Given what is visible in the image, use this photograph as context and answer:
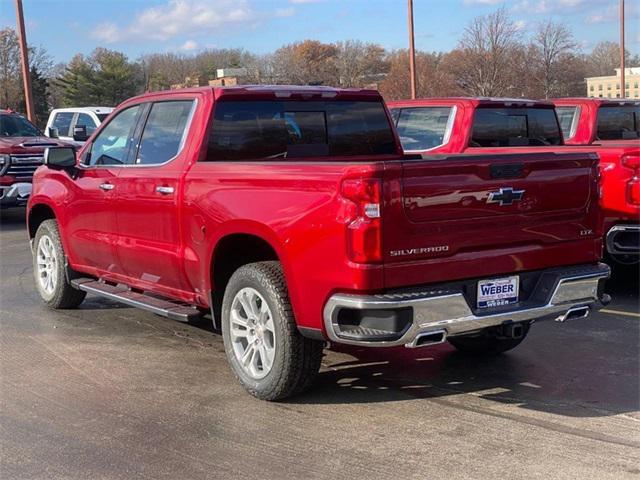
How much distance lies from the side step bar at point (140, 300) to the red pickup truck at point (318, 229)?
0.11 ft

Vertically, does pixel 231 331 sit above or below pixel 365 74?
below

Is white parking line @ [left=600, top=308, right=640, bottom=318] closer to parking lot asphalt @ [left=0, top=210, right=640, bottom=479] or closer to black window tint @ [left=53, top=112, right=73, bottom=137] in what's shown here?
parking lot asphalt @ [left=0, top=210, right=640, bottom=479]

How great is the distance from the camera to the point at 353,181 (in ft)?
13.3

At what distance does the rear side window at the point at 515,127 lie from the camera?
28.8ft

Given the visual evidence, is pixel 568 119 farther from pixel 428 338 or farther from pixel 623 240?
pixel 428 338

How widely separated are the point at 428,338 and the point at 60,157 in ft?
12.9

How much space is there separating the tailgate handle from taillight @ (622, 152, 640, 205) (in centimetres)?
323

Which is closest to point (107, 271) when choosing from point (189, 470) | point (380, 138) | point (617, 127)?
point (380, 138)

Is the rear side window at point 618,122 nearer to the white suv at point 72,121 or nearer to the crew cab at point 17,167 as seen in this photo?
the crew cab at point 17,167

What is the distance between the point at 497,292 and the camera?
4.51 m

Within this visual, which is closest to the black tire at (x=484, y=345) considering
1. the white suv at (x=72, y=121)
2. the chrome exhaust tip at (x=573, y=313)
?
the chrome exhaust tip at (x=573, y=313)

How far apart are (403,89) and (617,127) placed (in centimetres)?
3201

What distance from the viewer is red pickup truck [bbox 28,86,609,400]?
4.15m

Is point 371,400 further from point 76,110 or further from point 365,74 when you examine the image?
point 365,74
